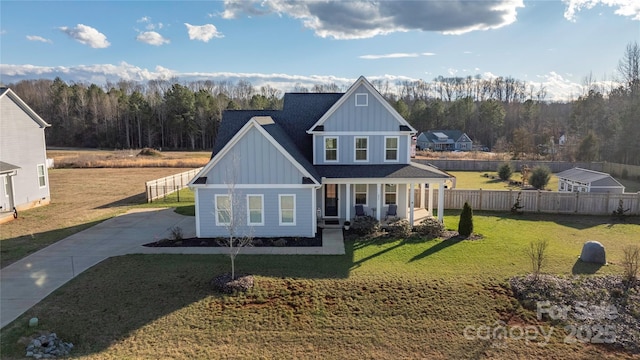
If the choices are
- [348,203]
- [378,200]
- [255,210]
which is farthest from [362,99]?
[255,210]

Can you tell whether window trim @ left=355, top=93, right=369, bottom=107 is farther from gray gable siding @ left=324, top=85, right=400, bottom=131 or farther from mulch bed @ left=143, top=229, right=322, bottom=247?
mulch bed @ left=143, top=229, right=322, bottom=247

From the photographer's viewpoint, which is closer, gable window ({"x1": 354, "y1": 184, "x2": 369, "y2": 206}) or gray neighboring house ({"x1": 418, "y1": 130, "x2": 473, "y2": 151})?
gable window ({"x1": 354, "y1": 184, "x2": 369, "y2": 206})

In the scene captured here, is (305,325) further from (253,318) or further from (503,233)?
(503,233)

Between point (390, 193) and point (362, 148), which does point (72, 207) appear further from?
point (390, 193)

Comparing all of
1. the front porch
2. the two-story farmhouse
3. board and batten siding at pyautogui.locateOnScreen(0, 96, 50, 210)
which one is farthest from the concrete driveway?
board and batten siding at pyautogui.locateOnScreen(0, 96, 50, 210)

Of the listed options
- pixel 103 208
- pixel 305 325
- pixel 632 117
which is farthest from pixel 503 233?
pixel 632 117
